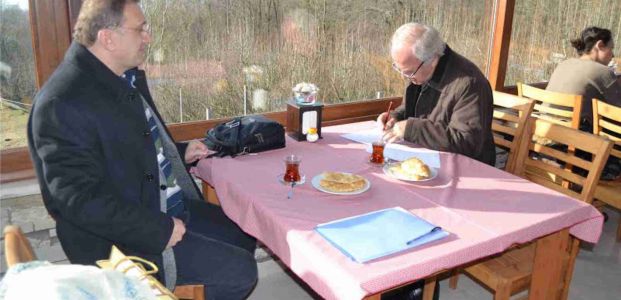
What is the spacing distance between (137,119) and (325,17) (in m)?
1.39

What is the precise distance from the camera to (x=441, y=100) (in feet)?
7.66

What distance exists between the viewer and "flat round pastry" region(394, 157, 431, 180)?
5.81ft

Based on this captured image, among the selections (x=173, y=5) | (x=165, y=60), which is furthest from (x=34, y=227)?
(x=173, y=5)

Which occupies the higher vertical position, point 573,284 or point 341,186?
point 341,186

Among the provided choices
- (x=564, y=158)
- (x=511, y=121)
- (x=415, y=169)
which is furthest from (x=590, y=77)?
(x=415, y=169)

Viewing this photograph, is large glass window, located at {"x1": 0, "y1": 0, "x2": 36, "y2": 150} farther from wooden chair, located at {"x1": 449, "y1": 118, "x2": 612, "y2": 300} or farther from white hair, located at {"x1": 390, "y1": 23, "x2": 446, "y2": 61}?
wooden chair, located at {"x1": 449, "y1": 118, "x2": 612, "y2": 300}

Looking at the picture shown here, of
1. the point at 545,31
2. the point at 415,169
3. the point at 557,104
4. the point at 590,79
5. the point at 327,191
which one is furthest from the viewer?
the point at 545,31

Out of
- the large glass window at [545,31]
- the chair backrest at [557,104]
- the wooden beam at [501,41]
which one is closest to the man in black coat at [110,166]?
the chair backrest at [557,104]

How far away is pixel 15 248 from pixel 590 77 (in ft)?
10.5

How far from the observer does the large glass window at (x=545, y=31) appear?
137 inches

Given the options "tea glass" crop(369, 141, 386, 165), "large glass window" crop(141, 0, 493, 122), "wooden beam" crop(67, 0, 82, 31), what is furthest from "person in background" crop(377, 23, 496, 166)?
"wooden beam" crop(67, 0, 82, 31)

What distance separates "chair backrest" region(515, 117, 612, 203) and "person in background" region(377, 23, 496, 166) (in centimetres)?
16

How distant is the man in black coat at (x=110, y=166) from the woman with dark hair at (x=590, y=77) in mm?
2442

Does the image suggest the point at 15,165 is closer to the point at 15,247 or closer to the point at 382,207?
the point at 15,247
